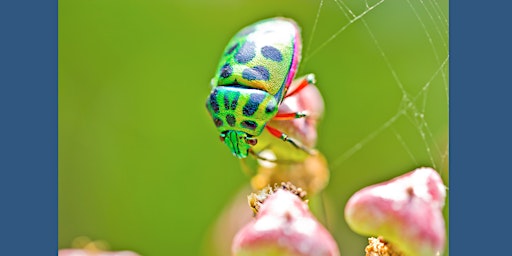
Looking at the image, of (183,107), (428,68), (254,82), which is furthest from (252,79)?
(428,68)

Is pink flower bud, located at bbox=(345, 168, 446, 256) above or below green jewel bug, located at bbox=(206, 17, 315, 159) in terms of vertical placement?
below

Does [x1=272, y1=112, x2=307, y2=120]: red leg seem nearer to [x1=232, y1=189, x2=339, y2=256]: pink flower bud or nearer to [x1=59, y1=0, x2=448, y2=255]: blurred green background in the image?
[x1=59, y1=0, x2=448, y2=255]: blurred green background

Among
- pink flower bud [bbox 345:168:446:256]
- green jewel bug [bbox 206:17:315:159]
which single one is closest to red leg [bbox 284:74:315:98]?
green jewel bug [bbox 206:17:315:159]

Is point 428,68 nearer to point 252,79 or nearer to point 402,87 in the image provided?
point 402,87

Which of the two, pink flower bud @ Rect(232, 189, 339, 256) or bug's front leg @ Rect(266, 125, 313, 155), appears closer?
pink flower bud @ Rect(232, 189, 339, 256)

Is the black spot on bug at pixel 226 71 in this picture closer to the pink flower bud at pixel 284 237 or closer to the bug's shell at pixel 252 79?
the bug's shell at pixel 252 79

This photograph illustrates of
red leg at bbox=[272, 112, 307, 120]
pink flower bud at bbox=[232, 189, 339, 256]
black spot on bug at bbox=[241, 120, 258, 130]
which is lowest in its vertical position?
pink flower bud at bbox=[232, 189, 339, 256]

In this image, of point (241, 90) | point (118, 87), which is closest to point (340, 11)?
point (241, 90)

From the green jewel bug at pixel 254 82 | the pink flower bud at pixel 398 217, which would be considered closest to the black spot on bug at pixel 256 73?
the green jewel bug at pixel 254 82
